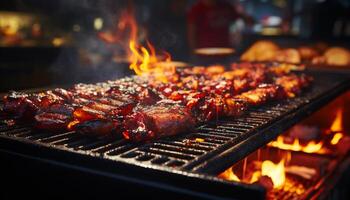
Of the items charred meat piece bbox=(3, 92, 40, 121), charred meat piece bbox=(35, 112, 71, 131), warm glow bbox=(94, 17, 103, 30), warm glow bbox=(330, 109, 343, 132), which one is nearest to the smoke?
warm glow bbox=(94, 17, 103, 30)

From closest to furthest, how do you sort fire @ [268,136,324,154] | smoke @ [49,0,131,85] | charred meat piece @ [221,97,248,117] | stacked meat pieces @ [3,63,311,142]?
stacked meat pieces @ [3,63,311,142], charred meat piece @ [221,97,248,117], fire @ [268,136,324,154], smoke @ [49,0,131,85]

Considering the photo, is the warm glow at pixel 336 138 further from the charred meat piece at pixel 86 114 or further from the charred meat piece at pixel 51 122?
the charred meat piece at pixel 51 122

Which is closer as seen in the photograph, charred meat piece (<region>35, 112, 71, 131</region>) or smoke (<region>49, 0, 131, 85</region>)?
charred meat piece (<region>35, 112, 71, 131</region>)

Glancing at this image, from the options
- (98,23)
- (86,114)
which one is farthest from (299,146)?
(98,23)

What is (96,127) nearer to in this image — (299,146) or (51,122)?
(51,122)

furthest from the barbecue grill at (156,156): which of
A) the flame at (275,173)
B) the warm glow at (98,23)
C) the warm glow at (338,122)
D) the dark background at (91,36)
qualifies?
the warm glow at (98,23)

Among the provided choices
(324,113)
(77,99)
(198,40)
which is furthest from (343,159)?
(198,40)

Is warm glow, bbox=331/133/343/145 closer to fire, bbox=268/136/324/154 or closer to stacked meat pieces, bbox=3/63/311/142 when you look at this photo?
fire, bbox=268/136/324/154

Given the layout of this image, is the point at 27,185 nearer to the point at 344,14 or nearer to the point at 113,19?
the point at 344,14
